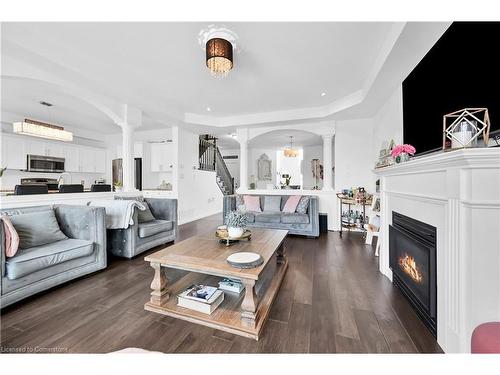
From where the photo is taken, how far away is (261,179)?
31.6 ft

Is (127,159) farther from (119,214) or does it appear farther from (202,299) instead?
(202,299)

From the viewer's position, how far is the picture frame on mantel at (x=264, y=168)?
31.5 feet

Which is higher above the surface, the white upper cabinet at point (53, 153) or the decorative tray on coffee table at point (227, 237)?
the white upper cabinet at point (53, 153)

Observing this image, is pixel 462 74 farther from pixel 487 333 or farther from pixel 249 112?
pixel 249 112

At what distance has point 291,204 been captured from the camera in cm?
455

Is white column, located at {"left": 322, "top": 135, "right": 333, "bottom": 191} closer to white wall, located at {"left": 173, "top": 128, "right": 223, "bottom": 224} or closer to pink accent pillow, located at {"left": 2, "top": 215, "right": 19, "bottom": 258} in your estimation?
white wall, located at {"left": 173, "top": 128, "right": 223, "bottom": 224}

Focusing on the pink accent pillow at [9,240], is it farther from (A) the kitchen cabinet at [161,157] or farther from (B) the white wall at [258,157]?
(B) the white wall at [258,157]

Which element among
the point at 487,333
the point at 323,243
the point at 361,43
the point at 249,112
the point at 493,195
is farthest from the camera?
the point at 249,112

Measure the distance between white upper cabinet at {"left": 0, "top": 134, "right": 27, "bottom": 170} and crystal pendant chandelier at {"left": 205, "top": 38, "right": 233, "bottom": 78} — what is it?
5.95m

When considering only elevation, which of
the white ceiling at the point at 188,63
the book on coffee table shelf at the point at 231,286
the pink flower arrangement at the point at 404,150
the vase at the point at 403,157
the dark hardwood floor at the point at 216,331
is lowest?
the dark hardwood floor at the point at 216,331

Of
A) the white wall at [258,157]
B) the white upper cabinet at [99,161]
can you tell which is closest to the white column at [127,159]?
the white upper cabinet at [99,161]

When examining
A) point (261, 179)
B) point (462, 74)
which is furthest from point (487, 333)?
point (261, 179)

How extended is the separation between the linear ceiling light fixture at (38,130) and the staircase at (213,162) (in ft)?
10.9
